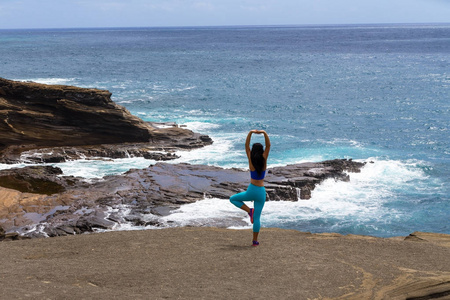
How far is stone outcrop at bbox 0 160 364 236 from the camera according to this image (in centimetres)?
1953

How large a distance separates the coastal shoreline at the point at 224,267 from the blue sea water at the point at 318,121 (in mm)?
7830

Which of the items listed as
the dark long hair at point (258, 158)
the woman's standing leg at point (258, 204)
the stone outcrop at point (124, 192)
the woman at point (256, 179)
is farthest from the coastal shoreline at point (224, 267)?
the stone outcrop at point (124, 192)

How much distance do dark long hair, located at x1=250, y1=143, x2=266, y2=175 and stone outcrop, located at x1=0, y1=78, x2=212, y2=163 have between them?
21.3 metres

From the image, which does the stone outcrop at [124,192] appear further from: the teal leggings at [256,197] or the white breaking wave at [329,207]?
the teal leggings at [256,197]

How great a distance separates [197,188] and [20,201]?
782 cm

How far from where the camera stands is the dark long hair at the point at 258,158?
11078 mm

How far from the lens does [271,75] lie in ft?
251

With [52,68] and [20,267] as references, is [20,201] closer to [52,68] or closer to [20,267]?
[20,267]

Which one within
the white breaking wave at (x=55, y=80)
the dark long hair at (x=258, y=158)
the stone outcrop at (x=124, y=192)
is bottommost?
the stone outcrop at (x=124, y=192)

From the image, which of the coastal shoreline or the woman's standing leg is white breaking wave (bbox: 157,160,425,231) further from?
the woman's standing leg

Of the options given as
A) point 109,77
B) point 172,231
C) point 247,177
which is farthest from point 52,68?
point 172,231

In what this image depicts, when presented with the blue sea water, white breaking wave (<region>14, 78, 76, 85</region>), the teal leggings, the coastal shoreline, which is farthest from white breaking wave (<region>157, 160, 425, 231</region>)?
white breaking wave (<region>14, 78, 76, 85</region>)

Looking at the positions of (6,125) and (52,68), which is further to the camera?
(52,68)

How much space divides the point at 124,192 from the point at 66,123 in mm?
11739
